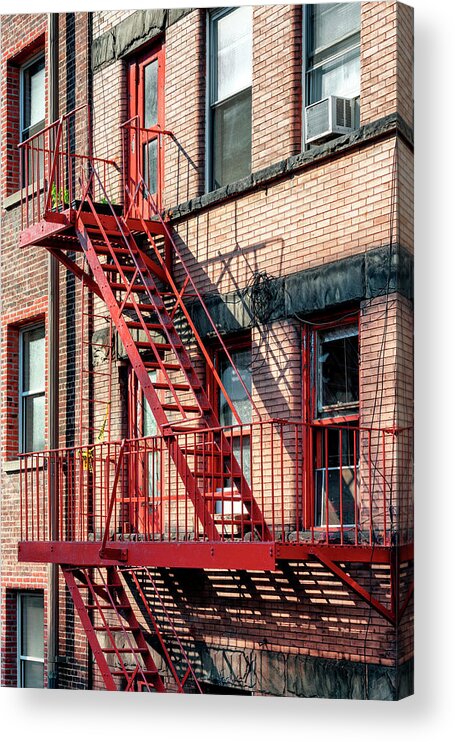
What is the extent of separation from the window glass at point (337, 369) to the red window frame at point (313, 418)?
0.04 meters

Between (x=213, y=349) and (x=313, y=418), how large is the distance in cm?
147

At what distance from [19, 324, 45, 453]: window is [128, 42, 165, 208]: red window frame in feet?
6.48

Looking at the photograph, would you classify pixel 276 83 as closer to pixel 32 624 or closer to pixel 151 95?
pixel 151 95

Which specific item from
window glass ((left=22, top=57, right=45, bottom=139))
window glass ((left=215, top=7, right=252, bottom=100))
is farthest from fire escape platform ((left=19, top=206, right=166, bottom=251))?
window glass ((left=22, top=57, right=45, bottom=139))

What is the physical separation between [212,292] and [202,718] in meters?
3.37

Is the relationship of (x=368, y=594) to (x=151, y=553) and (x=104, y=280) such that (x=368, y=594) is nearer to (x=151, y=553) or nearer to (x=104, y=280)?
(x=151, y=553)

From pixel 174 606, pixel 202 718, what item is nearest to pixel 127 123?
pixel 174 606

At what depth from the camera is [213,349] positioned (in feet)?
35.9

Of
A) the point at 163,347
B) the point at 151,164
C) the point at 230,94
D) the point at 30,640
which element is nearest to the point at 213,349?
the point at 163,347

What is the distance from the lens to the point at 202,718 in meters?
9.76

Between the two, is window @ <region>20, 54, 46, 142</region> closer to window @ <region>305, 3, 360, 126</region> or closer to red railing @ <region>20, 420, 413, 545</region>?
red railing @ <region>20, 420, 413, 545</region>

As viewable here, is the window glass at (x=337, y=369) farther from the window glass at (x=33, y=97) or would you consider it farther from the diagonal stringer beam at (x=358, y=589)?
the window glass at (x=33, y=97)

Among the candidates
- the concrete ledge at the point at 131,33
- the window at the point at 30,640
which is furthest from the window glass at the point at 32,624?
the concrete ledge at the point at 131,33

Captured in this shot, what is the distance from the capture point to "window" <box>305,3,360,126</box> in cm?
959
